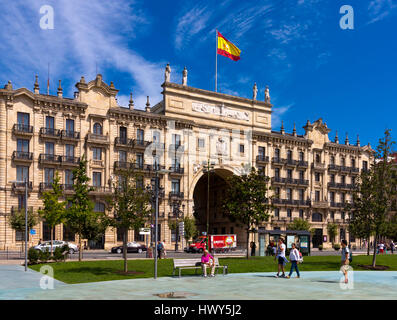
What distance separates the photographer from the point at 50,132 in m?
54.8

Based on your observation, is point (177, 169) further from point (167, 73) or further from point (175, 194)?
point (167, 73)

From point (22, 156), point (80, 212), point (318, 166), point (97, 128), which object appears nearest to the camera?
point (80, 212)

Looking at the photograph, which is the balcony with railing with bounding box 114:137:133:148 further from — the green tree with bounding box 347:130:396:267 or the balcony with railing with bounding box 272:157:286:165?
the green tree with bounding box 347:130:396:267

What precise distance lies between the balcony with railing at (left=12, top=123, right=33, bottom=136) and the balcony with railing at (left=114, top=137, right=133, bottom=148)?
10.1m

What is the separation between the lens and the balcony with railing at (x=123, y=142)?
5894cm

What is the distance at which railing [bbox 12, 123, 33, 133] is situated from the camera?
52697 mm

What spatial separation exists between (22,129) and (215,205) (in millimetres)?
33662

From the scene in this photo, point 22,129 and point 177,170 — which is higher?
point 22,129

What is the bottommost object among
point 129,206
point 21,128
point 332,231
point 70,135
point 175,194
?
point 332,231

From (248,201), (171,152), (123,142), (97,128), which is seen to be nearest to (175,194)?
(171,152)

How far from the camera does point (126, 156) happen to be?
197 feet

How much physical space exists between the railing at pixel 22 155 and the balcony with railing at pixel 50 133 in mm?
2547

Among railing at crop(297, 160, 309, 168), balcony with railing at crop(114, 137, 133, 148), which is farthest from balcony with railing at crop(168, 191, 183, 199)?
railing at crop(297, 160, 309, 168)
